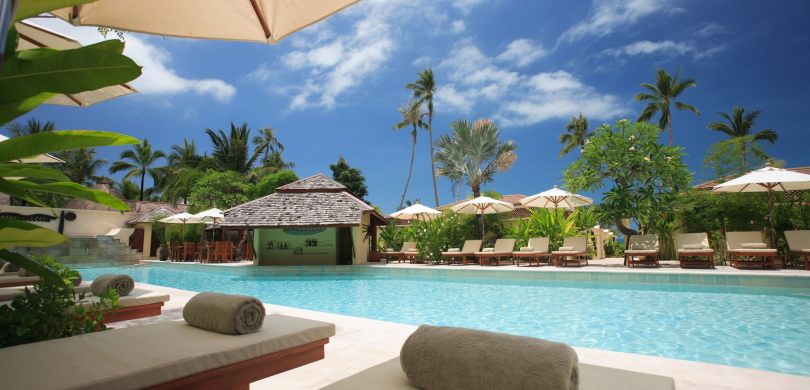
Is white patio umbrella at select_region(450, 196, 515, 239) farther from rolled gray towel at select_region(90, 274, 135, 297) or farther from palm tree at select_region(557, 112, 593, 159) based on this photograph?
palm tree at select_region(557, 112, 593, 159)

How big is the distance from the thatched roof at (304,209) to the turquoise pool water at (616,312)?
4.87 m

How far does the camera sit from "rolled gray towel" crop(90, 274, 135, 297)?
4.34 meters

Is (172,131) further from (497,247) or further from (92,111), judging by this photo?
(497,247)

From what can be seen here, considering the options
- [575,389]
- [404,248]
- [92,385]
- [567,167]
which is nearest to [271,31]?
[92,385]

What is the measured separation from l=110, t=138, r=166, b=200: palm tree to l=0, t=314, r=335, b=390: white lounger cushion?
1445 inches

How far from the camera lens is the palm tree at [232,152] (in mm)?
30438

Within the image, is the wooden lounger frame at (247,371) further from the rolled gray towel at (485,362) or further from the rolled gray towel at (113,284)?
the rolled gray towel at (113,284)

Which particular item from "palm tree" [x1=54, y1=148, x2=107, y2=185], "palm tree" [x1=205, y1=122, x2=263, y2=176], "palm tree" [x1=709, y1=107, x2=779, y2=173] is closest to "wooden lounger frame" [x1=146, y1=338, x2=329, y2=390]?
"palm tree" [x1=205, y1=122, x2=263, y2=176]

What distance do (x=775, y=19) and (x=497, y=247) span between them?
51564 mm

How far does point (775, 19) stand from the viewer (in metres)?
42.7

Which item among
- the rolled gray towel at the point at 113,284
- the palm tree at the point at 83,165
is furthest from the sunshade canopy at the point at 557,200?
the palm tree at the point at 83,165

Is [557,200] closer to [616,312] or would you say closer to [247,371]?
[616,312]

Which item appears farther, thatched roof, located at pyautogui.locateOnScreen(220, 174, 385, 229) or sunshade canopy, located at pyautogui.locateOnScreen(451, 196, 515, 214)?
thatched roof, located at pyautogui.locateOnScreen(220, 174, 385, 229)

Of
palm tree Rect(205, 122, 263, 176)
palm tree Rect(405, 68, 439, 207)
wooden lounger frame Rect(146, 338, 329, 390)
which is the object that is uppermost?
palm tree Rect(405, 68, 439, 207)
